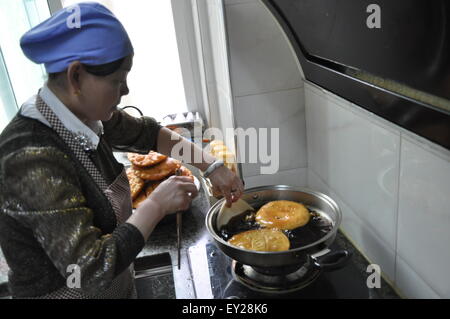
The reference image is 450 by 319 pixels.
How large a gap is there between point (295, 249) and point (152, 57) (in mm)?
1391

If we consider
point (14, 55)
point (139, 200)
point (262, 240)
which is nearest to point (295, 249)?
point (262, 240)

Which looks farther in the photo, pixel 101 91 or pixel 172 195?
pixel 172 195

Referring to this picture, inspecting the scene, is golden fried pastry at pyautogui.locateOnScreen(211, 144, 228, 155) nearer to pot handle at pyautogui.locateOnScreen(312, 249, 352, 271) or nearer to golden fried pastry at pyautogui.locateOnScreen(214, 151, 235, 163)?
golden fried pastry at pyautogui.locateOnScreen(214, 151, 235, 163)

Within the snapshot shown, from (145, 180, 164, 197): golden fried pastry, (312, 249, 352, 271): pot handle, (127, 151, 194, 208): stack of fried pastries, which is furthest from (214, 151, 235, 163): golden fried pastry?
(312, 249, 352, 271): pot handle

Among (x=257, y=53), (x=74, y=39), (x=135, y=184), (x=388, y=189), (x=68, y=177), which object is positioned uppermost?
(x=74, y=39)

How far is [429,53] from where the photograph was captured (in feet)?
1.30

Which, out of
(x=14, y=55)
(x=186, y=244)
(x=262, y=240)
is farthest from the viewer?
(x=14, y=55)

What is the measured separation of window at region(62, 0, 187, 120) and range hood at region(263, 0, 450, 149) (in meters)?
1.30

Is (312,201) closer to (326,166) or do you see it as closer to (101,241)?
(326,166)

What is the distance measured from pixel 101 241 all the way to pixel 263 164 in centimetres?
73

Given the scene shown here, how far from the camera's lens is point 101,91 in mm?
780

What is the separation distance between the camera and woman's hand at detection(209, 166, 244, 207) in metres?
1.09

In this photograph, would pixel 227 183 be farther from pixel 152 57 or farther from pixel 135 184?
pixel 152 57
